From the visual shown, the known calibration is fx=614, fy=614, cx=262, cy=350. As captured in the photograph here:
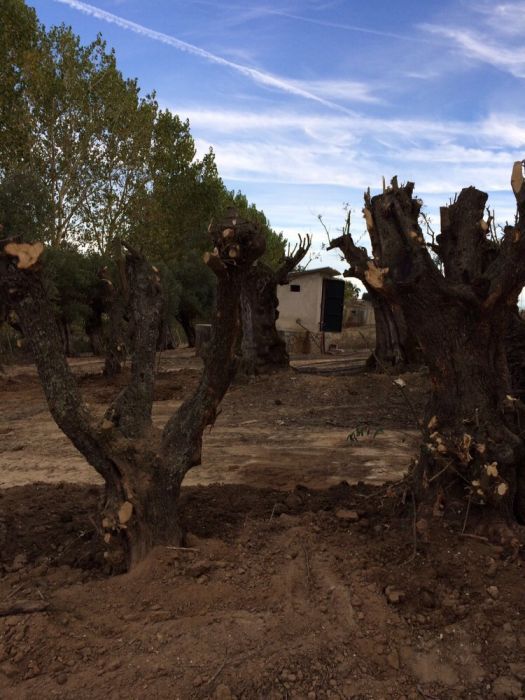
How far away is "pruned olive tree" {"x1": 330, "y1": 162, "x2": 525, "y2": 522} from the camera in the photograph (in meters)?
3.90

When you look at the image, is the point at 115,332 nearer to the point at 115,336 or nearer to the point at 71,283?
the point at 115,336

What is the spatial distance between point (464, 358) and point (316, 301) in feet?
81.4

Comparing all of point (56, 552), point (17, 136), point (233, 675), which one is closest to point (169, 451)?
point (56, 552)

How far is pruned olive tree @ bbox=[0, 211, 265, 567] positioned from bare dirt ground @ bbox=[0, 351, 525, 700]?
21 centimetres

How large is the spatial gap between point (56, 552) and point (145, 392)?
1.24 meters

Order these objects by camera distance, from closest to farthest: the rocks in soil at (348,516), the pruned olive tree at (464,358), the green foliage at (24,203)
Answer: the pruned olive tree at (464,358) → the rocks in soil at (348,516) → the green foliage at (24,203)

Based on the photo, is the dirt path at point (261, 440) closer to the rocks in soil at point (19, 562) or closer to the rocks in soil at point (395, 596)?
the rocks in soil at point (395, 596)

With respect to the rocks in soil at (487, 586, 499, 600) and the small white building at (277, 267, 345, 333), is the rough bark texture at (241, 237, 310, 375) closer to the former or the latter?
the rocks in soil at (487, 586, 499, 600)

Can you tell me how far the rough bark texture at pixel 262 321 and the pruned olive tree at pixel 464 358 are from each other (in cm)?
983

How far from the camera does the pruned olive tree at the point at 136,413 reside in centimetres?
368

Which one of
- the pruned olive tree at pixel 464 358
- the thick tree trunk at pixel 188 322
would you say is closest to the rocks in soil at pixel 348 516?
the pruned olive tree at pixel 464 358

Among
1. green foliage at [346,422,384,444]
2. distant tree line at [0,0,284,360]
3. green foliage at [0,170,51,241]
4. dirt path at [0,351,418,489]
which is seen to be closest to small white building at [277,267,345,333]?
distant tree line at [0,0,284,360]

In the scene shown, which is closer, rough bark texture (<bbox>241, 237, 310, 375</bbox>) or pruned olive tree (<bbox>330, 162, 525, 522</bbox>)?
pruned olive tree (<bbox>330, 162, 525, 522</bbox>)

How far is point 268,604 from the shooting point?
3.40m
